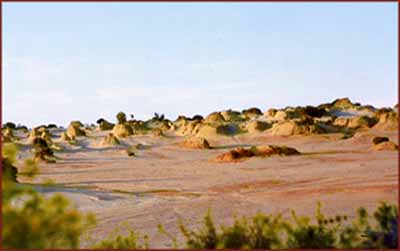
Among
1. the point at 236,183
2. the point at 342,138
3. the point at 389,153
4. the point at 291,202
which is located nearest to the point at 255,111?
the point at 342,138

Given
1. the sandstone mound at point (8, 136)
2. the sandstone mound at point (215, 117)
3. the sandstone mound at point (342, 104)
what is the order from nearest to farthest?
the sandstone mound at point (8, 136) → the sandstone mound at point (215, 117) → the sandstone mound at point (342, 104)

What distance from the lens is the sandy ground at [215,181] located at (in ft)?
33.8

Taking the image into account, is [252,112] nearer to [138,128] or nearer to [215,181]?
[138,128]

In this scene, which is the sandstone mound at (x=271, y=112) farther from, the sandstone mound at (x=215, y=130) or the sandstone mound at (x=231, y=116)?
the sandstone mound at (x=215, y=130)

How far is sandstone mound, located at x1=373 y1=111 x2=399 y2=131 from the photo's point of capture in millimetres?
25542

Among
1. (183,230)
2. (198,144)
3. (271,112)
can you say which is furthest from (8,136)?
(183,230)

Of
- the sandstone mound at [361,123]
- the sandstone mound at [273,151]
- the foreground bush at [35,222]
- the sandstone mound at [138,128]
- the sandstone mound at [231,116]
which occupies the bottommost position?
the sandstone mound at [273,151]

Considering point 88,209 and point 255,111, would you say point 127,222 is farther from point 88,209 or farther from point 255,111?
point 255,111

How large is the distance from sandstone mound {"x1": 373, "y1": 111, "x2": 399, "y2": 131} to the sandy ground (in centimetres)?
103

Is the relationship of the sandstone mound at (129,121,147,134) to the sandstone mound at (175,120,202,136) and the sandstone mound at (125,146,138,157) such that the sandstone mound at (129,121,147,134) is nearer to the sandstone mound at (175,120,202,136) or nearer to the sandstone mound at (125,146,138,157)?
the sandstone mound at (175,120,202,136)

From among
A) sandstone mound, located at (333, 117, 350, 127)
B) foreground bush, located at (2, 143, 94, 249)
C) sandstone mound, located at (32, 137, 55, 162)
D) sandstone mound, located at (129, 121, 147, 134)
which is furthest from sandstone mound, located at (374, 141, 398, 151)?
foreground bush, located at (2, 143, 94, 249)

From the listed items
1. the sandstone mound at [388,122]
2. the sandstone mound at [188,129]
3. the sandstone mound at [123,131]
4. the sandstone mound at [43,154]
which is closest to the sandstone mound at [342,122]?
the sandstone mound at [388,122]

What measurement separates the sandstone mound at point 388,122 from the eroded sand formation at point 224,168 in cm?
7

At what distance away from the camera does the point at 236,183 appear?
591 inches
